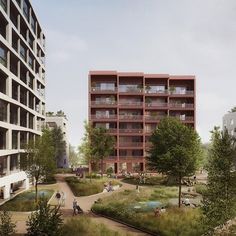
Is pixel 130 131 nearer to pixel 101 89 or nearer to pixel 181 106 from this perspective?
pixel 101 89

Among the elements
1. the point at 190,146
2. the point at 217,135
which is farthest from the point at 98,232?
the point at 190,146

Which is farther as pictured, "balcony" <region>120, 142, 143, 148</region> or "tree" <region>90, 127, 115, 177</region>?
"balcony" <region>120, 142, 143, 148</region>

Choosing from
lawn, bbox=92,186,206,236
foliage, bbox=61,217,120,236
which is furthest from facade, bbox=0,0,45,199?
foliage, bbox=61,217,120,236

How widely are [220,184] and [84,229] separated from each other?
9779 millimetres

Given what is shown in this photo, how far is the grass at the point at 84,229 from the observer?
2417 cm

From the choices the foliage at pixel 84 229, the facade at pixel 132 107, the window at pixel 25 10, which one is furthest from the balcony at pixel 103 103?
the foliage at pixel 84 229

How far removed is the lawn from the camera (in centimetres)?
2652

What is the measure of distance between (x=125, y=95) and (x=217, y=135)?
57.1 m

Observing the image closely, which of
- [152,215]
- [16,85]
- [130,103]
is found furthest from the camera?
[130,103]

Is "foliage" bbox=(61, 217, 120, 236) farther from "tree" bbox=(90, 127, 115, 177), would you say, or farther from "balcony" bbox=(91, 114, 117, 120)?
"balcony" bbox=(91, 114, 117, 120)

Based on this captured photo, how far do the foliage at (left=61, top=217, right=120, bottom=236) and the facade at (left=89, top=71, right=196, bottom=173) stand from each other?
52.3m

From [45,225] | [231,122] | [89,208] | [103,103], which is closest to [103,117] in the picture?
[103,103]

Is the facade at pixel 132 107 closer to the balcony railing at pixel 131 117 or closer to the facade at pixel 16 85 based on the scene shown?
the balcony railing at pixel 131 117

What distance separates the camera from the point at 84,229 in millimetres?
24812
